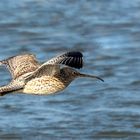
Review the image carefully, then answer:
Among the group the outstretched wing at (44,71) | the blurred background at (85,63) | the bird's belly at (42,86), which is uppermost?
the outstretched wing at (44,71)

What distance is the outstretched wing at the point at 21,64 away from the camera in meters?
9.85

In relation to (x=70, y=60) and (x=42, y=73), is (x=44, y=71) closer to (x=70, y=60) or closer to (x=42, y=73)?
(x=42, y=73)

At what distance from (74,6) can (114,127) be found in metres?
7.95

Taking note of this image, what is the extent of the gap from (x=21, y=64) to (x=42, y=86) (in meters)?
0.79

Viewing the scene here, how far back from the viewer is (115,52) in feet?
57.5

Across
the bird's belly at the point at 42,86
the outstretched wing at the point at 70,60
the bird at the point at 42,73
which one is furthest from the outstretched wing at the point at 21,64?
the outstretched wing at the point at 70,60

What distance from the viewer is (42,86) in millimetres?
9352

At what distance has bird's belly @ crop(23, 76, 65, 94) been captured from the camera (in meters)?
9.27

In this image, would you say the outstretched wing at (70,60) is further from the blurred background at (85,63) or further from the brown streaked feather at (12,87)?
the blurred background at (85,63)

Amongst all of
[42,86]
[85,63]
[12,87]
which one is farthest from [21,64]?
[85,63]

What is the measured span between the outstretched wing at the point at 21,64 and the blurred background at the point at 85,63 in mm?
3122

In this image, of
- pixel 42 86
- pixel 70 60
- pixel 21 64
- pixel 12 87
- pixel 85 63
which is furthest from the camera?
pixel 85 63

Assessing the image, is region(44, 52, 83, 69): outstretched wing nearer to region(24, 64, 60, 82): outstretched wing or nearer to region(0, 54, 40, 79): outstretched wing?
region(24, 64, 60, 82): outstretched wing

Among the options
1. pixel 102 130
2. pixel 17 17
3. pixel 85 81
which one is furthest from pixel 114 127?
pixel 17 17
